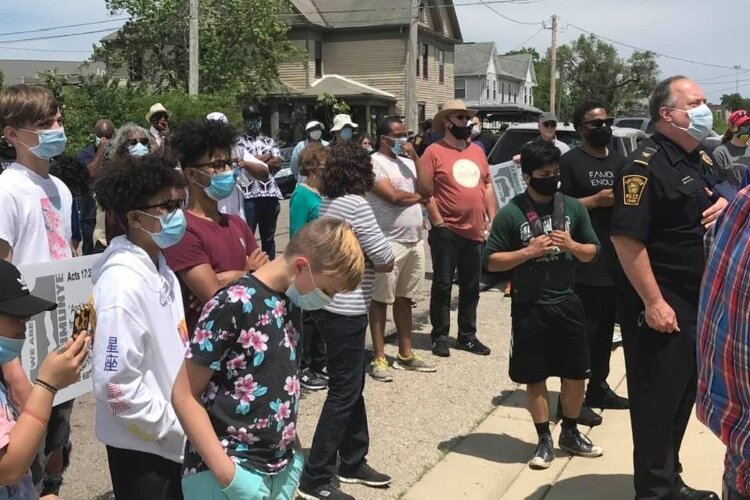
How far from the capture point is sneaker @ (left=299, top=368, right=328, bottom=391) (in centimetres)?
580

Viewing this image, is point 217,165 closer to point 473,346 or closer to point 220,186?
point 220,186

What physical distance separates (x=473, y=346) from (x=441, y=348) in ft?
1.22

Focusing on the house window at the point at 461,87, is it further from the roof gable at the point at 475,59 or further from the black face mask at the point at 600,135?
the black face mask at the point at 600,135

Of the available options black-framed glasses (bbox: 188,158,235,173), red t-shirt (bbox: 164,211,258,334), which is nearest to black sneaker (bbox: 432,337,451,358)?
red t-shirt (bbox: 164,211,258,334)

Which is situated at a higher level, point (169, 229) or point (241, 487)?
point (169, 229)

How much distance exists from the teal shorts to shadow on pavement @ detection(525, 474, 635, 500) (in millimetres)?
2193

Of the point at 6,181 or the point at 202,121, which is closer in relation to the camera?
the point at 6,181

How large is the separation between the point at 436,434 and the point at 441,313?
1.96 metres

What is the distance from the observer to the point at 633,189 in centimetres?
369

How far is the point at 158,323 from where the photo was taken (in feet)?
8.83

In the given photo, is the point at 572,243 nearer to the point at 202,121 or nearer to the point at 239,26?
the point at 202,121

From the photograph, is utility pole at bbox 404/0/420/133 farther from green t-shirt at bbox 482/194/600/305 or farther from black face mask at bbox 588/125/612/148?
green t-shirt at bbox 482/194/600/305

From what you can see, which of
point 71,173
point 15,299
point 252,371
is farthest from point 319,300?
point 71,173

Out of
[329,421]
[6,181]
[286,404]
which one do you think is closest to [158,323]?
[286,404]
